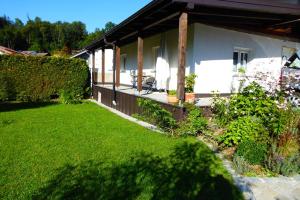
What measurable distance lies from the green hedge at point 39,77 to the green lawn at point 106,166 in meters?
8.76

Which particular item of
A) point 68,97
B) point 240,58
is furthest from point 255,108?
point 68,97

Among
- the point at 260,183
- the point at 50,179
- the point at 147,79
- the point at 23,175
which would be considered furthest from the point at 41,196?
the point at 147,79

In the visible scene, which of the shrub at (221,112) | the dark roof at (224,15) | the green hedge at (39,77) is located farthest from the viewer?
the green hedge at (39,77)

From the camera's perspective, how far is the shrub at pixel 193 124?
7316 millimetres

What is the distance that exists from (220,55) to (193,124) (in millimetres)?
5051

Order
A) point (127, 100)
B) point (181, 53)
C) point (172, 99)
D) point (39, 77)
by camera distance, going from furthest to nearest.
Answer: point (39, 77), point (127, 100), point (172, 99), point (181, 53)

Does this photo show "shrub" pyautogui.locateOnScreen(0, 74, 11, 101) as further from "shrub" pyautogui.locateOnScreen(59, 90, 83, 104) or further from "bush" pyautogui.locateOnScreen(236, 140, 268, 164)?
"bush" pyautogui.locateOnScreen(236, 140, 268, 164)

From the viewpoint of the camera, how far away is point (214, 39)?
11344mm

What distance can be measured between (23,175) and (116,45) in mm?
10910

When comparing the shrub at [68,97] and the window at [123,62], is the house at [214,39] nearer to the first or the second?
the shrub at [68,97]

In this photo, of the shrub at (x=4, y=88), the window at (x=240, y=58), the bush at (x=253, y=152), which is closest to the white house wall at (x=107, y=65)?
the shrub at (x=4, y=88)

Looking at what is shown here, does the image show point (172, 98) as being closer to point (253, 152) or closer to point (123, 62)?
point (253, 152)

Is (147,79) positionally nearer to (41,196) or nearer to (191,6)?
(191,6)

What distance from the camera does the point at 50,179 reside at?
15.1 feet
